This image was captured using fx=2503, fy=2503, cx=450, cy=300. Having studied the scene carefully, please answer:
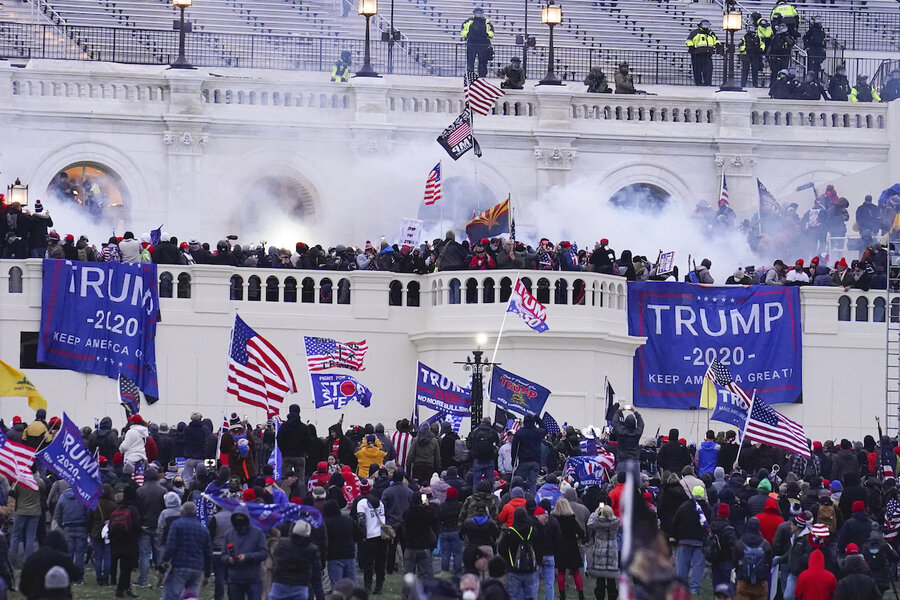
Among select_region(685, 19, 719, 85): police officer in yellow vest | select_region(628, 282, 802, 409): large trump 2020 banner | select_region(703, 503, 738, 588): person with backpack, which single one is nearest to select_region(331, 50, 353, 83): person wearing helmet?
select_region(685, 19, 719, 85): police officer in yellow vest

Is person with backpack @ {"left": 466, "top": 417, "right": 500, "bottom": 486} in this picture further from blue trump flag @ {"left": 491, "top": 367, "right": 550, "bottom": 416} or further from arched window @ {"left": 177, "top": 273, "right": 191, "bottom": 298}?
arched window @ {"left": 177, "top": 273, "right": 191, "bottom": 298}

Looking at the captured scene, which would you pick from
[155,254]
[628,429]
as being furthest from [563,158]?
[628,429]

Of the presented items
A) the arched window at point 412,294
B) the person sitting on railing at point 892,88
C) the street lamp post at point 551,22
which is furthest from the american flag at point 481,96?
the person sitting on railing at point 892,88

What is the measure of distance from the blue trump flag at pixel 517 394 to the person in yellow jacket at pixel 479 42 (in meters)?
16.7

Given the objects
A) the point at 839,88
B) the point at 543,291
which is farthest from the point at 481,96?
the point at 839,88

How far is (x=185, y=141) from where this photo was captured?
51.1 meters

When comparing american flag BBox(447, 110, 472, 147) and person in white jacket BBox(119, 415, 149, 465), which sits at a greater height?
american flag BBox(447, 110, 472, 147)

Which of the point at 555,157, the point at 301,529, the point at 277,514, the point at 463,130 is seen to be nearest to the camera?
the point at 301,529

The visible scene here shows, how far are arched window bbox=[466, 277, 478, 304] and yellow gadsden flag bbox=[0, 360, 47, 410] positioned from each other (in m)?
10.6

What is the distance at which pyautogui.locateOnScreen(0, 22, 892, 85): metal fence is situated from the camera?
53.8 m

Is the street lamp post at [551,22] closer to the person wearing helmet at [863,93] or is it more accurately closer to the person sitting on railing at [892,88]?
the person wearing helmet at [863,93]

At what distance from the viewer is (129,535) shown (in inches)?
1177

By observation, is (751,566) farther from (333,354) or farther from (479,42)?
(479,42)

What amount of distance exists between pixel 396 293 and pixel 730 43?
11.8 m
